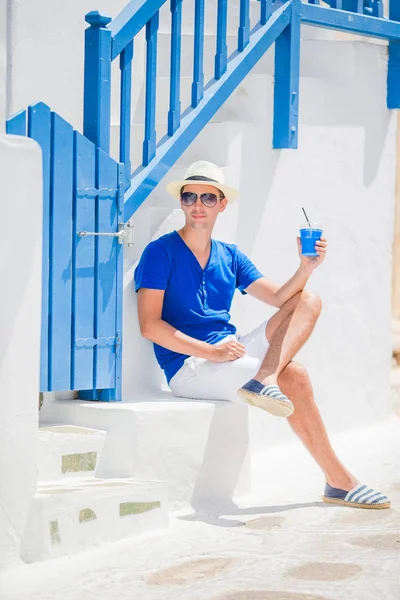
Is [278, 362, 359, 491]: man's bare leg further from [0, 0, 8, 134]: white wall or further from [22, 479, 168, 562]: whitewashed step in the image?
[0, 0, 8, 134]: white wall

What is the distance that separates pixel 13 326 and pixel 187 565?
3.64ft

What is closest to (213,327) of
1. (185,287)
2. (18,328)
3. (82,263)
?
(185,287)

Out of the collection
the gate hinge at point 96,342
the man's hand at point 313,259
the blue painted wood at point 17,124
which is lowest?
the gate hinge at point 96,342

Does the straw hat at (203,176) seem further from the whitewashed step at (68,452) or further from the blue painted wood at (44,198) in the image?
the whitewashed step at (68,452)

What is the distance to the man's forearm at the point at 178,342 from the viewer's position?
570 cm

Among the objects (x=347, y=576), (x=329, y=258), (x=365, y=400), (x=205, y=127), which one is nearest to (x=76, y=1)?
(x=205, y=127)

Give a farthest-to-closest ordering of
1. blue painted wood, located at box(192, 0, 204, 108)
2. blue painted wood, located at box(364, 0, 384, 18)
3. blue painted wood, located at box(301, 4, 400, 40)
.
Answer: blue painted wood, located at box(364, 0, 384, 18), blue painted wood, located at box(301, 4, 400, 40), blue painted wood, located at box(192, 0, 204, 108)

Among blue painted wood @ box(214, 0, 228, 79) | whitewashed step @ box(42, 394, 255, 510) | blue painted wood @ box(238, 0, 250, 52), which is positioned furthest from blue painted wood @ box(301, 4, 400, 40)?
whitewashed step @ box(42, 394, 255, 510)

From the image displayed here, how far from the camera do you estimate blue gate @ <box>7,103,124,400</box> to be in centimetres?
534

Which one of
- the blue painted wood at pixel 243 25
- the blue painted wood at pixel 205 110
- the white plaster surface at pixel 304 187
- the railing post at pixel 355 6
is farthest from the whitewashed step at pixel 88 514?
the railing post at pixel 355 6

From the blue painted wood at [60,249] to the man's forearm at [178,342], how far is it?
0.48m

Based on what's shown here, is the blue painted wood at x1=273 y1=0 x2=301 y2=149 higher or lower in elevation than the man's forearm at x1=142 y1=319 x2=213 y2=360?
higher

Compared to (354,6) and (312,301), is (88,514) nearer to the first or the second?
(312,301)

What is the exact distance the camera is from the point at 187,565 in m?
4.73
